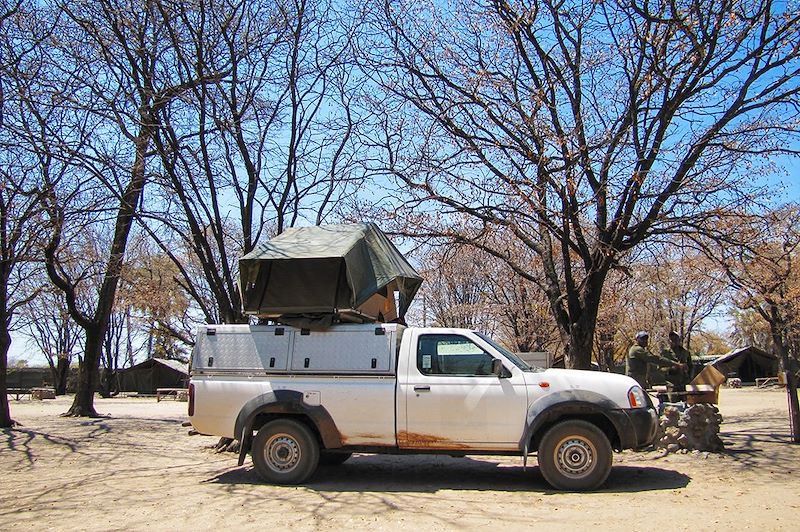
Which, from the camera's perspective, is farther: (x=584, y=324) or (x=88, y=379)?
(x=88, y=379)

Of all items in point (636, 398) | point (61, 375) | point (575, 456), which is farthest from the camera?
point (61, 375)

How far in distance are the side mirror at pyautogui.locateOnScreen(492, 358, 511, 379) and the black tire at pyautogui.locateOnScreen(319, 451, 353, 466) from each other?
9.06ft

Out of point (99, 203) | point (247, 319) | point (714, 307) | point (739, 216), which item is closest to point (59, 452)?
point (247, 319)

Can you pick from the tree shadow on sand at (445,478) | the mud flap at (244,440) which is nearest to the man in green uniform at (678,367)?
the tree shadow on sand at (445,478)

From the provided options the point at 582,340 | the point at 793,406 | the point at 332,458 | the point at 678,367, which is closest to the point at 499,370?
the point at 332,458

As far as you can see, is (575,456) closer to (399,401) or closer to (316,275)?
(399,401)

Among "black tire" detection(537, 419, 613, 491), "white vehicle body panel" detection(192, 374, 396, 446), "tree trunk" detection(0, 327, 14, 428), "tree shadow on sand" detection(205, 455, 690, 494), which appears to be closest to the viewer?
"black tire" detection(537, 419, 613, 491)

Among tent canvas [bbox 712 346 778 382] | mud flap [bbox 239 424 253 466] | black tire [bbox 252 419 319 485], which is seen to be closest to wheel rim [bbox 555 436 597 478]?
black tire [bbox 252 419 319 485]

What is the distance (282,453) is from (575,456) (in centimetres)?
356

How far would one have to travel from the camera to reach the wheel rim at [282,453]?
8.29 m

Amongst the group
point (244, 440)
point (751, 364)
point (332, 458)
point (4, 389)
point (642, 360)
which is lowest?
point (332, 458)

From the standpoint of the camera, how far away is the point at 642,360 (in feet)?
34.7

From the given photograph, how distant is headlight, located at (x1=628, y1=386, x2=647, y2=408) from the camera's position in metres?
7.61

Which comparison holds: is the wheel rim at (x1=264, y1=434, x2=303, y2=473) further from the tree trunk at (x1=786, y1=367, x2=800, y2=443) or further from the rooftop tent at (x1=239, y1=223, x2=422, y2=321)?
the tree trunk at (x1=786, y1=367, x2=800, y2=443)
